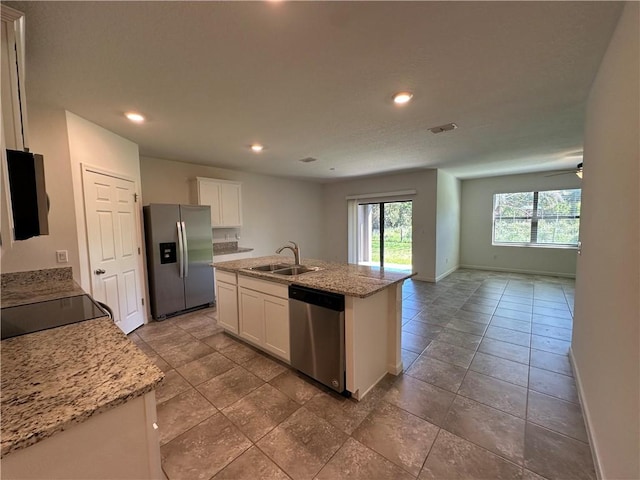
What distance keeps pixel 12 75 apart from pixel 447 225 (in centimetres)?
675

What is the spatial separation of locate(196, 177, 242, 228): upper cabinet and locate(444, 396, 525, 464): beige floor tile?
4279mm

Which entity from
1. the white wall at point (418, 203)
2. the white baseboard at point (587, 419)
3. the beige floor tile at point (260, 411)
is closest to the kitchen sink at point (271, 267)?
the beige floor tile at point (260, 411)

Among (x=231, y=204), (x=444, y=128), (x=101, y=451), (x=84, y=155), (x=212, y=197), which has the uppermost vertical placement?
(x=444, y=128)

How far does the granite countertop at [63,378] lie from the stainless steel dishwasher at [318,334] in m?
1.29

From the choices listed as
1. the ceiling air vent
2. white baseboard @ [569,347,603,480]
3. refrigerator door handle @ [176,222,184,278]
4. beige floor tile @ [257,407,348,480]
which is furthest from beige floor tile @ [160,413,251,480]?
the ceiling air vent

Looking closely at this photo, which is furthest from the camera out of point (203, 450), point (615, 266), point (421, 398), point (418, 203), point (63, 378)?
point (418, 203)

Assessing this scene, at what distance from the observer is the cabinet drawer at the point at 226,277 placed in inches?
119

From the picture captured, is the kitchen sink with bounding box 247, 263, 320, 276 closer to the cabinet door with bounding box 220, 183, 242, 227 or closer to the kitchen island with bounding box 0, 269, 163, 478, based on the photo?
the kitchen island with bounding box 0, 269, 163, 478

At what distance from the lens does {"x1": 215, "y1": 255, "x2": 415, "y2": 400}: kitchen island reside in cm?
204

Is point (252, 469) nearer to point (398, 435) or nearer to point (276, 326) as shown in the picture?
point (398, 435)

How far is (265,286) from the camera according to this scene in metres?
2.63

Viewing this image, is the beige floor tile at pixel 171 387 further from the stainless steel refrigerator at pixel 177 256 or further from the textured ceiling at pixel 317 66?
the textured ceiling at pixel 317 66

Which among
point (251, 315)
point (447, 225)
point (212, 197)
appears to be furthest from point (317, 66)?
point (447, 225)

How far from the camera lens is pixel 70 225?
2.57 metres
